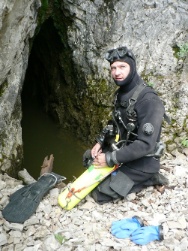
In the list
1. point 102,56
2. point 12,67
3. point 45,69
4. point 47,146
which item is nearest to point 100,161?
point 12,67

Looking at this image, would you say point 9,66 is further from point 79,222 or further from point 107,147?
point 79,222

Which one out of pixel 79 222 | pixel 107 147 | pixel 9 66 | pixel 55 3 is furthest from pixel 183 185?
pixel 55 3

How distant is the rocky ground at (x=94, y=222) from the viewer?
411 centimetres

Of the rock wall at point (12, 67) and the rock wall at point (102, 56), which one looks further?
the rock wall at point (102, 56)

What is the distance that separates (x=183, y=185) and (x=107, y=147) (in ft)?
4.54

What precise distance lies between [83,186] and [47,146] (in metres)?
3.67

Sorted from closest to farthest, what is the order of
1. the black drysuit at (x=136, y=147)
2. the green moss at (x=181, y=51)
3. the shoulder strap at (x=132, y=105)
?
the black drysuit at (x=136, y=147) → the shoulder strap at (x=132, y=105) → the green moss at (x=181, y=51)

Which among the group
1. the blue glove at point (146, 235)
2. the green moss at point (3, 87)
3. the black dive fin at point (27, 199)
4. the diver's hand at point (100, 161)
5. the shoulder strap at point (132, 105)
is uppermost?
the green moss at point (3, 87)

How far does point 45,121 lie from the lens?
911cm

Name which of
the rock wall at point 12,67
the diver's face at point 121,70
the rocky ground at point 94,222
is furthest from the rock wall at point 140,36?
the diver's face at point 121,70

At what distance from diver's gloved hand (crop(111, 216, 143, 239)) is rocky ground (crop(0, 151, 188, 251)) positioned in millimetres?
70

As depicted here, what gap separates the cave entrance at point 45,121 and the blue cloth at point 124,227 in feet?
9.08

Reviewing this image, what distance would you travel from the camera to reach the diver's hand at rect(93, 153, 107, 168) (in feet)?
14.7

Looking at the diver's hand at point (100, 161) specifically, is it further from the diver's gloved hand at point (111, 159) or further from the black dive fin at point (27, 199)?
the black dive fin at point (27, 199)
